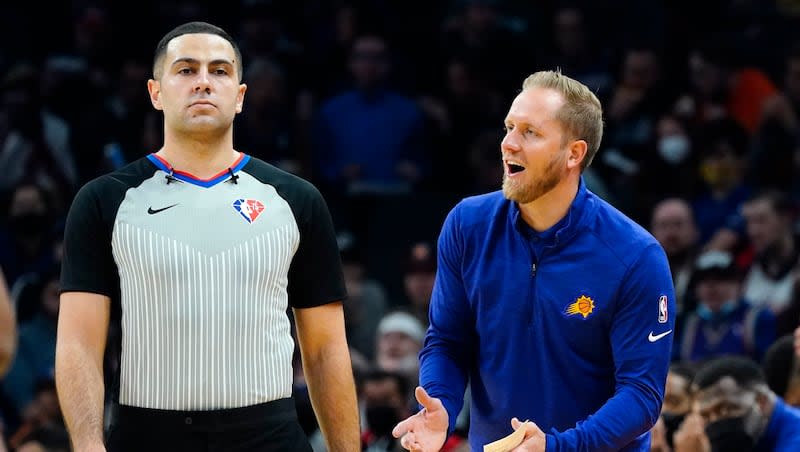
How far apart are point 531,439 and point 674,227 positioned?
18.9 feet

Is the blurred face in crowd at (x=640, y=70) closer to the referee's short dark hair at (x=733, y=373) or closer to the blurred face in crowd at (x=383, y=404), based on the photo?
the blurred face in crowd at (x=383, y=404)

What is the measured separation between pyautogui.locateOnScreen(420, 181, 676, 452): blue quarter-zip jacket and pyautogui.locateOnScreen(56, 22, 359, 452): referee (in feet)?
1.80

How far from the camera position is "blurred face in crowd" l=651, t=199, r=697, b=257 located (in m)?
10.2

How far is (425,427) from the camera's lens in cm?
480

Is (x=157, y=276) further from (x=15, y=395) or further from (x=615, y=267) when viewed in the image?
(x=15, y=395)

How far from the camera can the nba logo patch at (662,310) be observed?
4914 millimetres

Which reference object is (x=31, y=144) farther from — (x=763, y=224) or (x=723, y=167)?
(x=763, y=224)

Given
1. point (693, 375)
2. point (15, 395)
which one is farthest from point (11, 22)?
point (693, 375)

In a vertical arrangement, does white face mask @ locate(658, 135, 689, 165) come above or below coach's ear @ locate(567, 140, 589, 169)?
below

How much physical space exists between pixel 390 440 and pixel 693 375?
1.92 metres

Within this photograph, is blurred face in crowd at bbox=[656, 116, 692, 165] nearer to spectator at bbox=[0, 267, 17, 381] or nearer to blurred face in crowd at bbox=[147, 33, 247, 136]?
blurred face in crowd at bbox=[147, 33, 247, 136]

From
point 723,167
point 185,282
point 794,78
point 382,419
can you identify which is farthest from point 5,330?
point 794,78

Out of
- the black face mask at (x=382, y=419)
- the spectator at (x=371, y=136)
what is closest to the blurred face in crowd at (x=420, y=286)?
the spectator at (x=371, y=136)

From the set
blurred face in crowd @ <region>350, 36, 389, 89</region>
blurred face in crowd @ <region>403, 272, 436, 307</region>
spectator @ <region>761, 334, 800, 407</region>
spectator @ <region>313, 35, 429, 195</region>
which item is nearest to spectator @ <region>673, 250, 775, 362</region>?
blurred face in crowd @ <region>403, 272, 436, 307</region>
